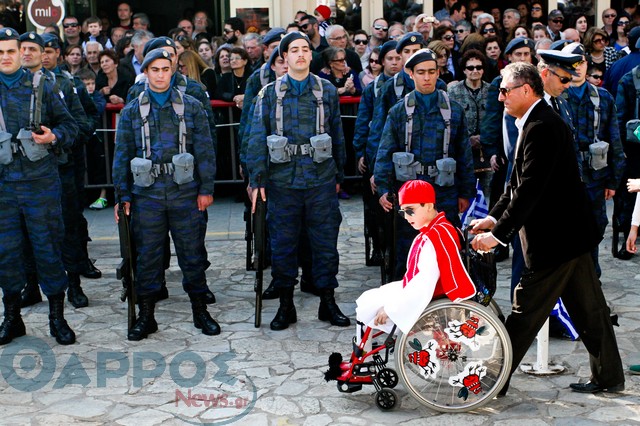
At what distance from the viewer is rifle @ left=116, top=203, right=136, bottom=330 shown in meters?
7.43

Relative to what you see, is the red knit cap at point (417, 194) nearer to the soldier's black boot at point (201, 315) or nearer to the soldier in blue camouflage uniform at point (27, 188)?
the soldier's black boot at point (201, 315)

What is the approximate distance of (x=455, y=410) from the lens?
5.90 m

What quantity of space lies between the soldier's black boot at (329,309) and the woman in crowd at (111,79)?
5249 millimetres

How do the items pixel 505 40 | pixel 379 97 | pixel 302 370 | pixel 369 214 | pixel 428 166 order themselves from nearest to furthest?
pixel 302 370 < pixel 428 166 < pixel 379 97 < pixel 369 214 < pixel 505 40

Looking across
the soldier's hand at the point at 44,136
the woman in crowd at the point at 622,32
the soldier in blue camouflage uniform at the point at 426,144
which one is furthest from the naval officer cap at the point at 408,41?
the woman in crowd at the point at 622,32

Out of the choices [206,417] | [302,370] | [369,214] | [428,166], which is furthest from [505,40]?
[206,417]

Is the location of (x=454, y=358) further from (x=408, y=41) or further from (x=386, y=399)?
(x=408, y=41)

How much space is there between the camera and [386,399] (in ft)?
19.6

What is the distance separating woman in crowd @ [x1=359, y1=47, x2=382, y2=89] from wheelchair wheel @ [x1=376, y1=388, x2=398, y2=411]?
6480 millimetres

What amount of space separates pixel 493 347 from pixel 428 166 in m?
2.15

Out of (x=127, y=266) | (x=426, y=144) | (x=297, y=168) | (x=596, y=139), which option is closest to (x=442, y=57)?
(x=596, y=139)

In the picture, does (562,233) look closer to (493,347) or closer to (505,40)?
(493,347)

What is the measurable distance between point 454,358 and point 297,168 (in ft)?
7.43

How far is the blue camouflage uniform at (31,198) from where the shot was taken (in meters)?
7.27
